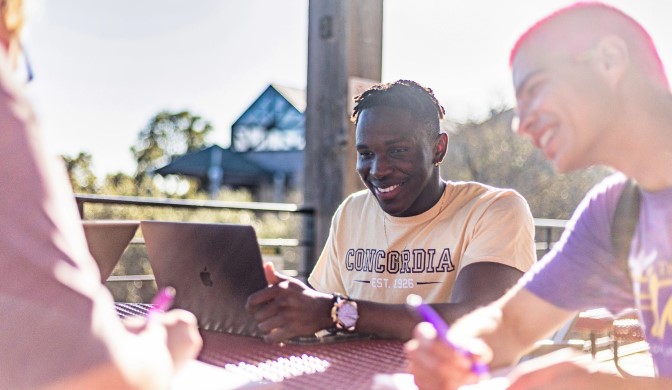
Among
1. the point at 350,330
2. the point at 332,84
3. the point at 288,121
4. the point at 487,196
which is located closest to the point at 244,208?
the point at 332,84

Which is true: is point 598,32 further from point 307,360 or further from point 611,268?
point 307,360

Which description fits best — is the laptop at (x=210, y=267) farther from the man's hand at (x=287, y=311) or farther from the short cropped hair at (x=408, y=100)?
the short cropped hair at (x=408, y=100)

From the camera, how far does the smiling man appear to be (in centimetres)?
175

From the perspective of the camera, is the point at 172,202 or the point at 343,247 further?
the point at 172,202

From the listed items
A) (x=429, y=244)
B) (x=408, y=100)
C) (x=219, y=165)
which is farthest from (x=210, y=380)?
(x=219, y=165)

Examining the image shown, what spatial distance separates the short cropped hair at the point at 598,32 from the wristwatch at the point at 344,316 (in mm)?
757

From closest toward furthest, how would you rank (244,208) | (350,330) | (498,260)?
(350,330), (498,260), (244,208)

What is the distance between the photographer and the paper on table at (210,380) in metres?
1.00

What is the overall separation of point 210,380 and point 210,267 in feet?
1.55

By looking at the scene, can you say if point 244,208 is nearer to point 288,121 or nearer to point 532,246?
point 532,246

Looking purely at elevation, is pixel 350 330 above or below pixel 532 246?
below

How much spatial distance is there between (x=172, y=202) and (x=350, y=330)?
199 centimetres

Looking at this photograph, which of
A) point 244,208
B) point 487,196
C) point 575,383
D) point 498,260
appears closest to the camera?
point 575,383

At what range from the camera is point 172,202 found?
338 centimetres
